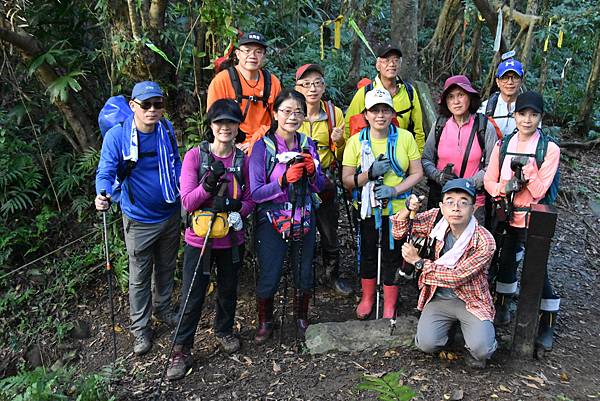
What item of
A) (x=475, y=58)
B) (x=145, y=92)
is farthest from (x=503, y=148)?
(x=475, y=58)

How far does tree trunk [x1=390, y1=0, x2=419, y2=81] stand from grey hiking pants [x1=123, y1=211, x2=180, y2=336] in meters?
4.92

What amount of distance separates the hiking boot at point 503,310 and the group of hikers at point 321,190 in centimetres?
1

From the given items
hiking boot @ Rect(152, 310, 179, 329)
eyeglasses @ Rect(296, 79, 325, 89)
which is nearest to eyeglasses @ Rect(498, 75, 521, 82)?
eyeglasses @ Rect(296, 79, 325, 89)

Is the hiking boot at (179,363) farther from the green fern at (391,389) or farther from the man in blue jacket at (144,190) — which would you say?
the green fern at (391,389)

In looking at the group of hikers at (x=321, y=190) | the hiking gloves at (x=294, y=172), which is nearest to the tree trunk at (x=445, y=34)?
the group of hikers at (x=321, y=190)

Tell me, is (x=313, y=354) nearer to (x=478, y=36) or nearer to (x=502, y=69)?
(x=502, y=69)

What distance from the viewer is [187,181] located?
164 inches

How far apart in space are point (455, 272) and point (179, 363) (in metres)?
2.61

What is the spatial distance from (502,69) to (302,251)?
2.73 meters

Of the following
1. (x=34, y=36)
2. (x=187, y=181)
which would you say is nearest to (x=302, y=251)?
(x=187, y=181)

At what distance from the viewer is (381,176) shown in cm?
468

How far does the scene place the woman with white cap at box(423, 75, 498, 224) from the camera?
4.71m

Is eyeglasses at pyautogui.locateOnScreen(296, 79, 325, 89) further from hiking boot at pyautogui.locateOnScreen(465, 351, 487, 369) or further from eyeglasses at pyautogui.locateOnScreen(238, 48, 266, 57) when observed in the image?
hiking boot at pyautogui.locateOnScreen(465, 351, 487, 369)

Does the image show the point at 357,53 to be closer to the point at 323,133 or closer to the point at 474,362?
the point at 323,133
